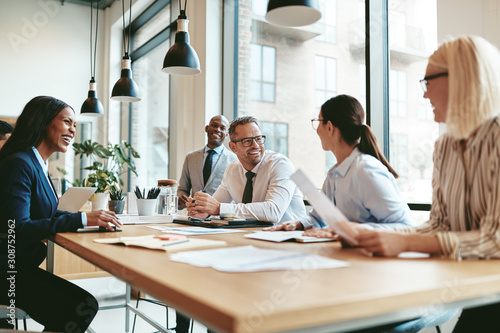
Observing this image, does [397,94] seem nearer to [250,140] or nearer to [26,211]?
[250,140]

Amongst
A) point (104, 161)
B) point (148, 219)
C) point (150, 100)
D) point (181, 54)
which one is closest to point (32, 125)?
point (148, 219)

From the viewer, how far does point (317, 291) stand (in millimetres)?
815

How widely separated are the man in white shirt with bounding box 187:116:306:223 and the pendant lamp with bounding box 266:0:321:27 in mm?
980

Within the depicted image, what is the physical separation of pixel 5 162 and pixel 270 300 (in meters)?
1.59

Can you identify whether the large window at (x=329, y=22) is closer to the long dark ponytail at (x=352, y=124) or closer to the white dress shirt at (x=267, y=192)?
the white dress shirt at (x=267, y=192)

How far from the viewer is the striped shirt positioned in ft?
3.75

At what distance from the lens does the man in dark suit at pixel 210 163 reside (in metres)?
4.16

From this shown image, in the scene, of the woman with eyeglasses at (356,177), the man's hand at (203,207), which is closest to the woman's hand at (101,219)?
the man's hand at (203,207)

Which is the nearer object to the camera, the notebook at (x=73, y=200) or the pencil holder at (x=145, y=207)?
the notebook at (x=73, y=200)

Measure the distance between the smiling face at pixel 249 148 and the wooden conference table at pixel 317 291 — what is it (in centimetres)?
168

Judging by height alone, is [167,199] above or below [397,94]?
below

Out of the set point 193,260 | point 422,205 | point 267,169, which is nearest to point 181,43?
point 267,169

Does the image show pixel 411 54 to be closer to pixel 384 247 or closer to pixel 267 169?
pixel 267 169

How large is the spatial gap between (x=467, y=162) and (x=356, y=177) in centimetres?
64
